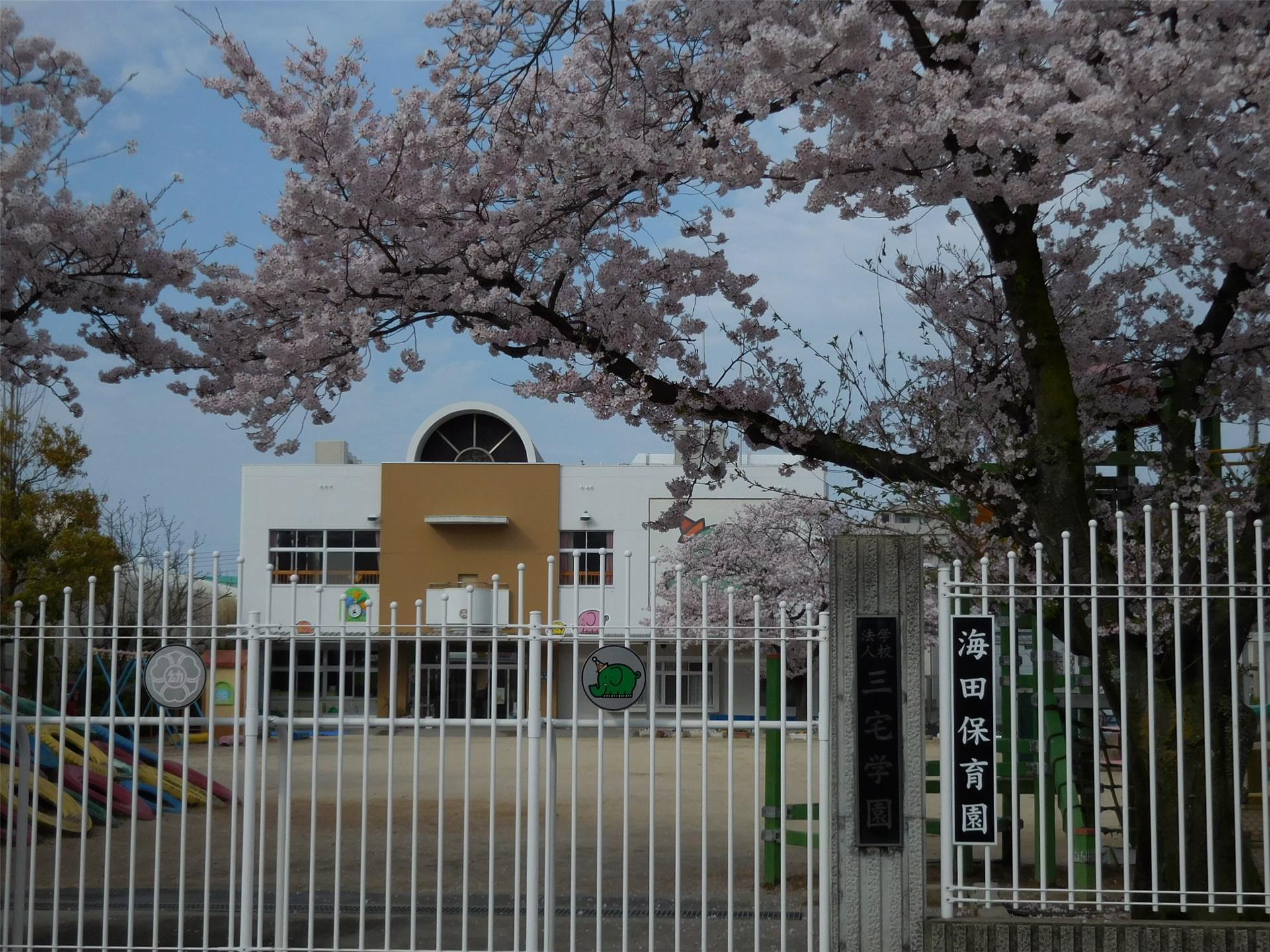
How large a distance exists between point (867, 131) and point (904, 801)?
378cm

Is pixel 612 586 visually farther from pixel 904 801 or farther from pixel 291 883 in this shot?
pixel 904 801

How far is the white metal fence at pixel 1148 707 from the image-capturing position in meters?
5.76

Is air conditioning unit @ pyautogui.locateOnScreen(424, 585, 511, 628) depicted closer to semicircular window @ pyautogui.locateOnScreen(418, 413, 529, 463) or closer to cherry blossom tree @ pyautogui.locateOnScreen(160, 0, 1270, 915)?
semicircular window @ pyautogui.locateOnScreen(418, 413, 529, 463)

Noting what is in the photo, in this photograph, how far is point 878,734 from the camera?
585 centimetres

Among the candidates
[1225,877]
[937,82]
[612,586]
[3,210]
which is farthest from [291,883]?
[612,586]

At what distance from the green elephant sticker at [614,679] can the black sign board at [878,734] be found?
101 centimetres

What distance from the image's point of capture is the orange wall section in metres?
34.1

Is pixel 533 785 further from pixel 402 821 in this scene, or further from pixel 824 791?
pixel 402 821

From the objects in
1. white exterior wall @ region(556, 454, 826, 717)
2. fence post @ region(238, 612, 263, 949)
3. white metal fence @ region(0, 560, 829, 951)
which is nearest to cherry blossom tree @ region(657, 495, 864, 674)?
white exterior wall @ region(556, 454, 826, 717)

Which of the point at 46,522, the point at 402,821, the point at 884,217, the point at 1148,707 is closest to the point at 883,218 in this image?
the point at 884,217

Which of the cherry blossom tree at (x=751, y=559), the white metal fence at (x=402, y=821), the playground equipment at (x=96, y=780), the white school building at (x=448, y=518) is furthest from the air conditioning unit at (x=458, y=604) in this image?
the playground equipment at (x=96, y=780)

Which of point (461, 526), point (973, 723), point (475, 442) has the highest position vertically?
point (475, 442)

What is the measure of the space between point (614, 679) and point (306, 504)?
97.7ft

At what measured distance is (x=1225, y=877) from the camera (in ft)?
21.9
